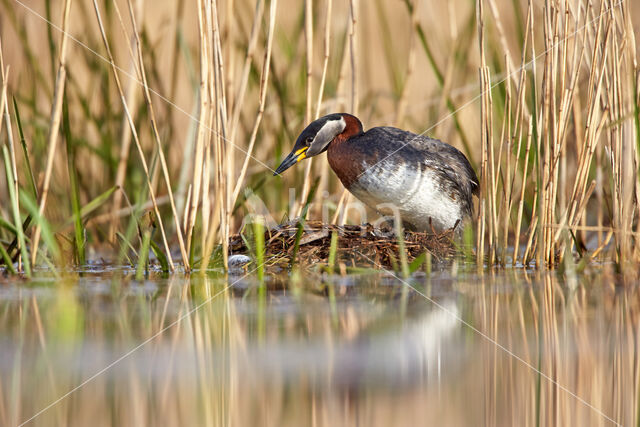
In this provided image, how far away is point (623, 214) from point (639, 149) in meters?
0.35

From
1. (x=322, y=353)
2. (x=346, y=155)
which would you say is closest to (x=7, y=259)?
(x=346, y=155)

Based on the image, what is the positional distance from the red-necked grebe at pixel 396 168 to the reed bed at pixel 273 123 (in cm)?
18

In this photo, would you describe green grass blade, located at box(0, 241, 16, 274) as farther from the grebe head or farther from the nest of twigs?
the grebe head

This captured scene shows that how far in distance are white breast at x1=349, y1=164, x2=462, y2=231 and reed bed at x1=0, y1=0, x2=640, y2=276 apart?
25 centimetres

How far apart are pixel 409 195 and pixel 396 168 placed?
203 millimetres

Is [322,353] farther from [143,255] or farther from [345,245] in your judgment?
[345,245]

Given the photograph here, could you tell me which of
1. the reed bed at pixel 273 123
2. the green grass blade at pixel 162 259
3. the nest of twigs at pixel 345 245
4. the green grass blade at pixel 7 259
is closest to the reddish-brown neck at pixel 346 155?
the reed bed at pixel 273 123

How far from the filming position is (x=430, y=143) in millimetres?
5910

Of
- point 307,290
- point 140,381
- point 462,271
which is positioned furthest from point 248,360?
point 462,271

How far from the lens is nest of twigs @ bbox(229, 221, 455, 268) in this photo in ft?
17.2

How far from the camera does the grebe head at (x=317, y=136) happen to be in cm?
564

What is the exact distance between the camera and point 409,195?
18.4ft

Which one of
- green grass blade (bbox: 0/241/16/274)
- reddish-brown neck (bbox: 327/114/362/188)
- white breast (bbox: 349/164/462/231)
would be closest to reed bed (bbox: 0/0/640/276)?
green grass blade (bbox: 0/241/16/274)

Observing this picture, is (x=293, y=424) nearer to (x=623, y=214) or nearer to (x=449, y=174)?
(x=623, y=214)
